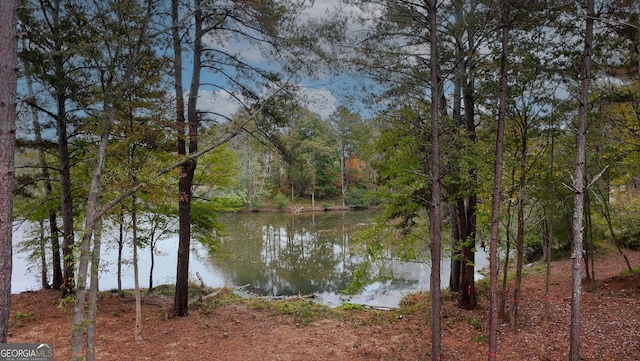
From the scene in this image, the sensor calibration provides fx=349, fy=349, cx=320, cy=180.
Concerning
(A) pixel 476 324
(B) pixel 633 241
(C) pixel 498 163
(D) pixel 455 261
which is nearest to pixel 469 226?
(D) pixel 455 261

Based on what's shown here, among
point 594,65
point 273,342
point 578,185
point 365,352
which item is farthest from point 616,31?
point 273,342

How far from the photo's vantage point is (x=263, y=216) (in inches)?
1415

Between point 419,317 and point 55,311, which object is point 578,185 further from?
point 55,311

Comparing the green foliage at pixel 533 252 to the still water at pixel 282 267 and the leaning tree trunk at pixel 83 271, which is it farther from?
the leaning tree trunk at pixel 83 271

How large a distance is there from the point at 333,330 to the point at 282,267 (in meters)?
10.5

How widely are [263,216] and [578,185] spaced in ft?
107

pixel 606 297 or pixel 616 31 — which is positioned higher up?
pixel 616 31

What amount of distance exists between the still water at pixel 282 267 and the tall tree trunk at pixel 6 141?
19.1 ft

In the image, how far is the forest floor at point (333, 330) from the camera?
6.60m

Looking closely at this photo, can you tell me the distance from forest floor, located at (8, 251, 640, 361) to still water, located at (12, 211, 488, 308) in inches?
68.6

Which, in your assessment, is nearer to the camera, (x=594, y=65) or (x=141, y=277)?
(x=594, y=65)

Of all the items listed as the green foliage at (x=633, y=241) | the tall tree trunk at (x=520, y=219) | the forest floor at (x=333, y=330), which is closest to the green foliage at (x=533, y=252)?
the green foliage at (x=633, y=241)

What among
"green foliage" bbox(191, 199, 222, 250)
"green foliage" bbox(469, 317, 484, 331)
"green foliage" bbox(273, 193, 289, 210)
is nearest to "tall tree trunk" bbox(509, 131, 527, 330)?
"green foliage" bbox(469, 317, 484, 331)

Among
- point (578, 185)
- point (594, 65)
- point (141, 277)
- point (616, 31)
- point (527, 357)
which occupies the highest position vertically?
point (616, 31)
